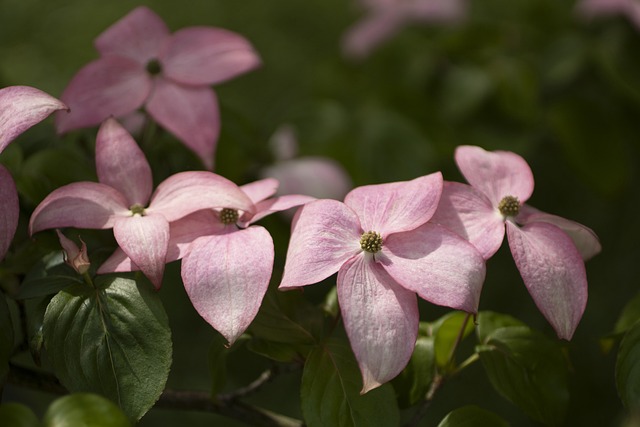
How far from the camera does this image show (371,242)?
37 centimetres

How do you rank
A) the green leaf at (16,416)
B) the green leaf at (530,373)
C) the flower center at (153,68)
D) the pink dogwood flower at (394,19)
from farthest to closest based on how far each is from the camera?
1. the pink dogwood flower at (394,19)
2. the flower center at (153,68)
3. the green leaf at (530,373)
4. the green leaf at (16,416)

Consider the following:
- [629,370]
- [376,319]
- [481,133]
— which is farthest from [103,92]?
[481,133]

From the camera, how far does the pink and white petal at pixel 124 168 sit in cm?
42

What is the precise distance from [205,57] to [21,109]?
173 mm

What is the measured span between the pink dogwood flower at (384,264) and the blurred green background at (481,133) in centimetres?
18

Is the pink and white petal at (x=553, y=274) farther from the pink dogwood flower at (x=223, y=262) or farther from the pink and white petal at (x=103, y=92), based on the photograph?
the pink and white petal at (x=103, y=92)

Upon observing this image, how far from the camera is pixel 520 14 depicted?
0.98 m

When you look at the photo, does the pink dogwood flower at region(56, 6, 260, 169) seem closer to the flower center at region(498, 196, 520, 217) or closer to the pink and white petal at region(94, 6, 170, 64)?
the pink and white petal at region(94, 6, 170, 64)

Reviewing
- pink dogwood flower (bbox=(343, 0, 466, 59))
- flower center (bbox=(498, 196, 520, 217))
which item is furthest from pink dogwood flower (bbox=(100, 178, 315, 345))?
pink dogwood flower (bbox=(343, 0, 466, 59))

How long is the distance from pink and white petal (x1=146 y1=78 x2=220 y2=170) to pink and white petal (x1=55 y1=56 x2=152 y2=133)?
1 cm

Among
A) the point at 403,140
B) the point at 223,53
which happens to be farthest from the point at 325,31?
the point at 223,53

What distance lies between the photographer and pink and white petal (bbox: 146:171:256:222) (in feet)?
1.30

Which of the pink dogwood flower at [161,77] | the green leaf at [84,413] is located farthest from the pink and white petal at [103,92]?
the green leaf at [84,413]

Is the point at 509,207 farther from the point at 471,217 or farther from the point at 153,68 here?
the point at 153,68
